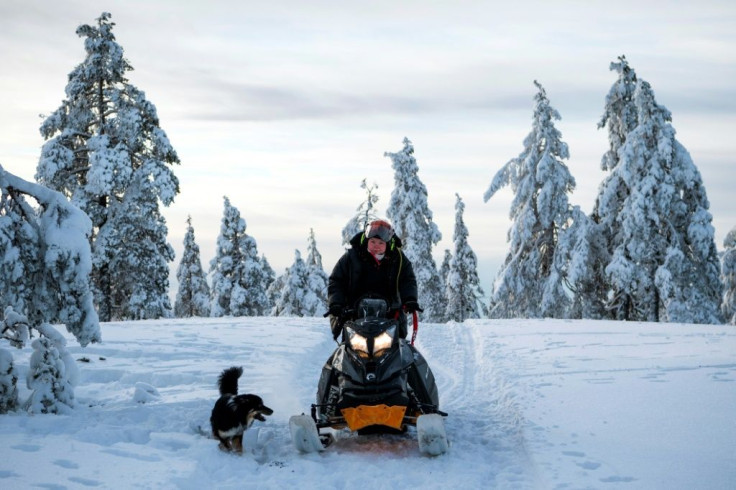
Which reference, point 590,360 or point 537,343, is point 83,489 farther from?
point 537,343

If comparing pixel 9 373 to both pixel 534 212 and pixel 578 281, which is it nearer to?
pixel 578 281

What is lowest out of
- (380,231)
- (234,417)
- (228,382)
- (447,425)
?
(447,425)

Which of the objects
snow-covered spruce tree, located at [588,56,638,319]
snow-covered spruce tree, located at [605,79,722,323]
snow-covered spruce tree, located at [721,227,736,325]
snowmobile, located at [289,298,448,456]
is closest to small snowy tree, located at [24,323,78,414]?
snowmobile, located at [289,298,448,456]

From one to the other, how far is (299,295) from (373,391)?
39317mm

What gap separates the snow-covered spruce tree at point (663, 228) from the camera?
25734mm

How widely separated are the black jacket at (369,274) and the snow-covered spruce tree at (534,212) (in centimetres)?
2587

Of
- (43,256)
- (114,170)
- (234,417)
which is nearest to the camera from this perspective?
(234,417)

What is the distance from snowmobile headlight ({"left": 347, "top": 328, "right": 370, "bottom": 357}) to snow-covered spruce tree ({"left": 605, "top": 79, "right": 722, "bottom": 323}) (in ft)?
71.9

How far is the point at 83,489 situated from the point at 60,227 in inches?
138

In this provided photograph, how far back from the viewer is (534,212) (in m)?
33.9

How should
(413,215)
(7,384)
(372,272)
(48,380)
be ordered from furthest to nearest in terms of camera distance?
(413,215)
(372,272)
(48,380)
(7,384)

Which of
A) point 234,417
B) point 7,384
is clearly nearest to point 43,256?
point 7,384

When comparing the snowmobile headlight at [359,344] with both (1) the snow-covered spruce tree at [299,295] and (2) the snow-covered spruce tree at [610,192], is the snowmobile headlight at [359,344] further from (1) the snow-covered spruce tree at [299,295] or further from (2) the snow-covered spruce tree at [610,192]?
(1) the snow-covered spruce tree at [299,295]

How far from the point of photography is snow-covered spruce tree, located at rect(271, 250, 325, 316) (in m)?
45.4
